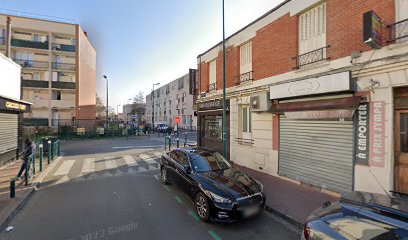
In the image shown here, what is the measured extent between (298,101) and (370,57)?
2225 millimetres

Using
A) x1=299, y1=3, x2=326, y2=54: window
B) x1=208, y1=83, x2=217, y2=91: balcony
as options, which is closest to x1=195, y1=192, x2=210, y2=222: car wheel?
x1=299, y1=3, x2=326, y2=54: window

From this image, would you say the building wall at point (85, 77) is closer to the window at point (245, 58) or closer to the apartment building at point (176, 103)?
the apartment building at point (176, 103)

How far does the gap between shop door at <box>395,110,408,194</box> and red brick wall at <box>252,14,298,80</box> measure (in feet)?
10.9

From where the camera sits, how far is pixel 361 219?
Result: 2.28 metres

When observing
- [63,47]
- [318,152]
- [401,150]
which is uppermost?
[63,47]

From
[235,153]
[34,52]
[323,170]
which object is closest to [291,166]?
[323,170]

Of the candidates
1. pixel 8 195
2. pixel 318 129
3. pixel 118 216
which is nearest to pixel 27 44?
pixel 8 195

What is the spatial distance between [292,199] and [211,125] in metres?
7.61

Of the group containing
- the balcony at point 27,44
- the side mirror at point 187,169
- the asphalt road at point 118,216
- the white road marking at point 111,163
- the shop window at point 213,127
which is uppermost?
the balcony at point 27,44

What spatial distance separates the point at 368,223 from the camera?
7.17 ft

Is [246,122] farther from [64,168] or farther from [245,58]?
[64,168]

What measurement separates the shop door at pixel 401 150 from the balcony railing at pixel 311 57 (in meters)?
2.36

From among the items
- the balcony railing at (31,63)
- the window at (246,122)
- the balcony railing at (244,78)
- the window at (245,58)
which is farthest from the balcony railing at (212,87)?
the balcony railing at (31,63)

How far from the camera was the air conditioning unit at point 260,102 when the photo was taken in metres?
7.92
